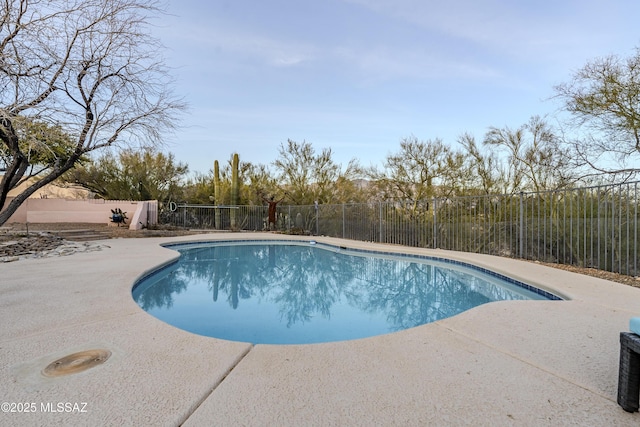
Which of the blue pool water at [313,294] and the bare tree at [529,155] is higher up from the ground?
the bare tree at [529,155]

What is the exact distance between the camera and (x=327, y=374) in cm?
185

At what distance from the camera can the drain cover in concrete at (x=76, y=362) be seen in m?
1.85

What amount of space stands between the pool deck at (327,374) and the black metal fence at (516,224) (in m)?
2.44

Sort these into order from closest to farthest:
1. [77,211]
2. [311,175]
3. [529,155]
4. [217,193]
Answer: [529,155], [77,211], [311,175], [217,193]

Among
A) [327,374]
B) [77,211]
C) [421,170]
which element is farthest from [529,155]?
[77,211]

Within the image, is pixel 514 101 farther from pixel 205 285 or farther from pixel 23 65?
pixel 23 65

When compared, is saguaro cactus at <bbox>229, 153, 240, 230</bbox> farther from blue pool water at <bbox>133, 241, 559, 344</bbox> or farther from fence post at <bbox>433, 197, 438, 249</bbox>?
fence post at <bbox>433, 197, 438, 249</bbox>

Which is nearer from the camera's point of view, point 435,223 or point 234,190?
point 435,223

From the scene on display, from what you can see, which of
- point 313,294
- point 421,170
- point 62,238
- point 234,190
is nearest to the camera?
point 313,294

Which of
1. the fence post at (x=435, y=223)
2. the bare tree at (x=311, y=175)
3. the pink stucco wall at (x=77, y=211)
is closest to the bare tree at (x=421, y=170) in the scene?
the fence post at (x=435, y=223)

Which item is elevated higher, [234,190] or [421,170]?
[421,170]

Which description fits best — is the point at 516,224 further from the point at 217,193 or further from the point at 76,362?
the point at 217,193

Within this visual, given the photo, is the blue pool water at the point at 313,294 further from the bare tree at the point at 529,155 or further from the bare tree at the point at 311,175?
the bare tree at the point at 311,175

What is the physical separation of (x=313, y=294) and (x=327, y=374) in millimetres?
3456
